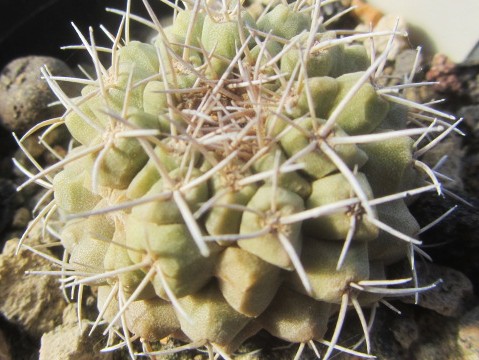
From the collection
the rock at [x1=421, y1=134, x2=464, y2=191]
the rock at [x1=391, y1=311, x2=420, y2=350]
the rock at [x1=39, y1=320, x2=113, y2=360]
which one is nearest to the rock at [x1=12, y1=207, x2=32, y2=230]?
→ the rock at [x1=39, y1=320, x2=113, y2=360]

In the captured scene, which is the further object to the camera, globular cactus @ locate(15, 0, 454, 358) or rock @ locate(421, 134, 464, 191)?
rock @ locate(421, 134, 464, 191)

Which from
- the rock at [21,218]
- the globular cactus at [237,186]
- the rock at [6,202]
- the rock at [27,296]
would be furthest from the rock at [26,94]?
the globular cactus at [237,186]

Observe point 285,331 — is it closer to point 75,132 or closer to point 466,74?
point 75,132

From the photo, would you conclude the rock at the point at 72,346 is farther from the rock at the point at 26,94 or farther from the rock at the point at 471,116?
the rock at the point at 471,116

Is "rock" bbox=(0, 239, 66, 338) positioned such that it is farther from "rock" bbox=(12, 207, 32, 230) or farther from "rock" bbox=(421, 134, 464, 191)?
"rock" bbox=(421, 134, 464, 191)

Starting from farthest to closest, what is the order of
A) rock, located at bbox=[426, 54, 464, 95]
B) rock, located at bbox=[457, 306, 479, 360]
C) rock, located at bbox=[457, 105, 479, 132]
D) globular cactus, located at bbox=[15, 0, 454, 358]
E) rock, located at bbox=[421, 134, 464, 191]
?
rock, located at bbox=[426, 54, 464, 95]
rock, located at bbox=[457, 105, 479, 132]
rock, located at bbox=[421, 134, 464, 191]
rock, located at bbox=[457, 306, 479, 360]
globular cactus, located at bbox=[15, 0, 454, 358]

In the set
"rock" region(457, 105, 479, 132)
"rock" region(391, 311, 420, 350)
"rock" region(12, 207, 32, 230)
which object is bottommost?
A: "rock" region(391, 311, 420, 350)

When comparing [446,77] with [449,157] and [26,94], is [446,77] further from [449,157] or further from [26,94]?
[26,94]
